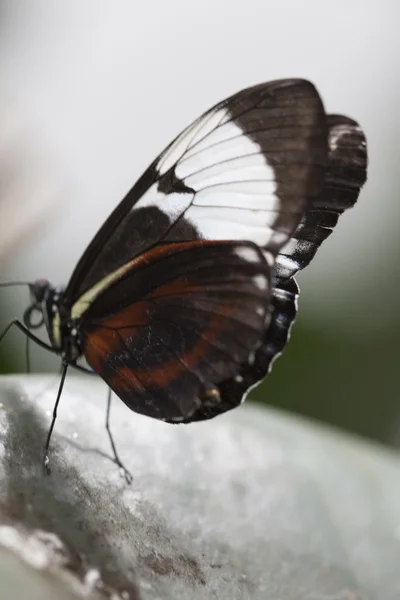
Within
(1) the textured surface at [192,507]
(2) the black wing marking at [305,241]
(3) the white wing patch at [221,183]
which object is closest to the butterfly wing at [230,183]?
(3) the white wing patch at [221,183]

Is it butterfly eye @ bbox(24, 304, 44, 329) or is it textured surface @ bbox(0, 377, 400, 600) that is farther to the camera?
butterfly eye @ bbox(24, 304, 44, 329)

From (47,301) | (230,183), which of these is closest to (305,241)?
(230,183)

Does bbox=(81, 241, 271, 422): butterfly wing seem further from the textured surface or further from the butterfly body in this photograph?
the textured surface

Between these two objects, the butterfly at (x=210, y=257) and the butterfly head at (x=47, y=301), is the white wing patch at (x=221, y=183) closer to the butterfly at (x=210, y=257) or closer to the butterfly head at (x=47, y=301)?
the butterfly at (x=210, y=257)

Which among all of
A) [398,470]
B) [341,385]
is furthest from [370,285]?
[398,470]

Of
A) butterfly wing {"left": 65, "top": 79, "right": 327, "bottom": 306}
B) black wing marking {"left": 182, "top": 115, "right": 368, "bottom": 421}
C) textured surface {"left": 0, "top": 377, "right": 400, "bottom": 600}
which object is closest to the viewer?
textured surface {"left": 0, "top": 377, "right": 400, "bottom": 600}

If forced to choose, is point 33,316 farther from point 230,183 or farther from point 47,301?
point 230,183

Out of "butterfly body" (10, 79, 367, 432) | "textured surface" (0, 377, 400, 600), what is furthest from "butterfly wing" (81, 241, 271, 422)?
"textured surface" (0, 377, 400, 600)
